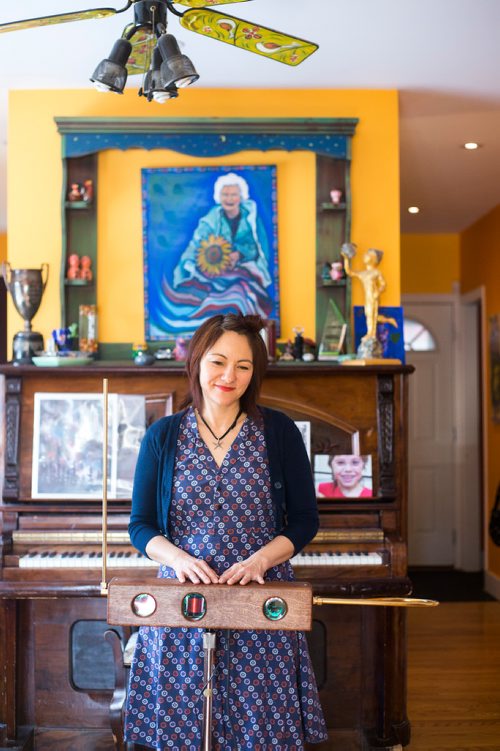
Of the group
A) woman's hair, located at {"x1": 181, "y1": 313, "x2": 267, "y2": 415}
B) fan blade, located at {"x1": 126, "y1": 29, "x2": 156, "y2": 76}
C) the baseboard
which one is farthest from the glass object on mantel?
the baseboard

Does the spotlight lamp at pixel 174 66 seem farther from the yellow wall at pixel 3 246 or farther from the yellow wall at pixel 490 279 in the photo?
the yellow wall at pixel 3 246

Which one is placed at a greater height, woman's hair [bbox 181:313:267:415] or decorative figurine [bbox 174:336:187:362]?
decorative figurine [bbox 174:336:187:362]

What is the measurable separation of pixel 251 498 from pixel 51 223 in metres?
2.34

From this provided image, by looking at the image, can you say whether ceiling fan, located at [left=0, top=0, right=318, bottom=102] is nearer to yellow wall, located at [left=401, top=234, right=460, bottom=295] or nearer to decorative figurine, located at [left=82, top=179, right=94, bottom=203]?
decorative figurine, located at [left=82, top=179, right=94, bottom=203]

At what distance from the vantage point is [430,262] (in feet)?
24.8

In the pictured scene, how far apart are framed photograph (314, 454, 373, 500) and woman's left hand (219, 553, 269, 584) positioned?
1411 millimetres

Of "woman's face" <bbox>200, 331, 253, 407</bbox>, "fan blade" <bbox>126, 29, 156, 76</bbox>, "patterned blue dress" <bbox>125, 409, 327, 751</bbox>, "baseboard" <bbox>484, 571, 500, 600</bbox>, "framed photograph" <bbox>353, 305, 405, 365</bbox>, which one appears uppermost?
"fan blade" <bbox>126, 29, 156, 76</bbox>

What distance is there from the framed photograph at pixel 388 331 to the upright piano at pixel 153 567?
623 mm

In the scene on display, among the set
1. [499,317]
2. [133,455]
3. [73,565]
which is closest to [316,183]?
[133,455]

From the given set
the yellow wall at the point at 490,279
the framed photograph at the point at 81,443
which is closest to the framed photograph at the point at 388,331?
the framed photograph at the point at 81,443

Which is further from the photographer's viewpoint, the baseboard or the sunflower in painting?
the baseboard

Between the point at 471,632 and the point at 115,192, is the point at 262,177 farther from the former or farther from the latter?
the point at 471,632

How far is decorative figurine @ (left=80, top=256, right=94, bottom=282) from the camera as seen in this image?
397 cm

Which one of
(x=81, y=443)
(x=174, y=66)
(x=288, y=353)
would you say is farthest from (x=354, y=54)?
(x=81, y=443)
